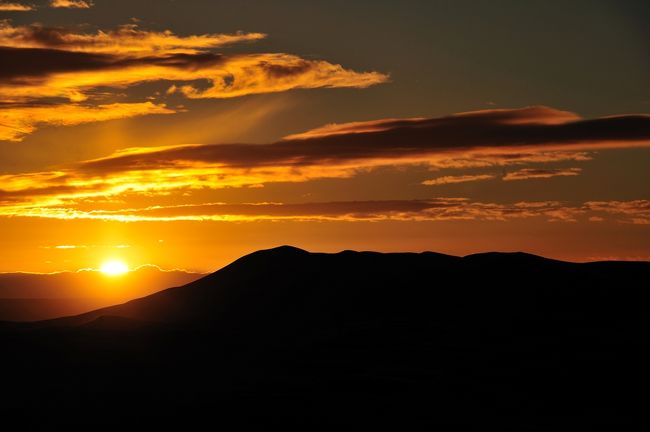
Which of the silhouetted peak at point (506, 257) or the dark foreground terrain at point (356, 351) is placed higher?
the silhouetted peak at point (506, 257)

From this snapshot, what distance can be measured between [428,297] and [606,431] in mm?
42578

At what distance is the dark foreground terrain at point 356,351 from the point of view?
209 ft

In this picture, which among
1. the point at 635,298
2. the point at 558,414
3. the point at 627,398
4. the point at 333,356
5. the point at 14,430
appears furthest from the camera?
the point at 635,298

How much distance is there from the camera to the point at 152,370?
7512 centimetres

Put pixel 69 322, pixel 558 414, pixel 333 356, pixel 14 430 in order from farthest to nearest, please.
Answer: pixel 69 322 < pixel 333 356 < pixel 558 414 < pixel 14 430

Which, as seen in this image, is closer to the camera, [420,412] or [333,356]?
[420,412]

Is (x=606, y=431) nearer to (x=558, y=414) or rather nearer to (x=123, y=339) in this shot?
(x=558, y=414)

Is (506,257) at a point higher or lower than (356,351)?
higher

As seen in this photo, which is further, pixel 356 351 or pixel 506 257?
pixel 506 257

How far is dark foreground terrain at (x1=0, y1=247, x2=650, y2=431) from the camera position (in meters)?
63.8

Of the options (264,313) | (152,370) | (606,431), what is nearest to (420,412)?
(606,431)

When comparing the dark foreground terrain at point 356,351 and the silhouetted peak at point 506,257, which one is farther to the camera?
the silhouetted peak at point 506,257

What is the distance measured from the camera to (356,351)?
274ft

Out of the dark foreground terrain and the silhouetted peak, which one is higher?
the silhouetted peak
